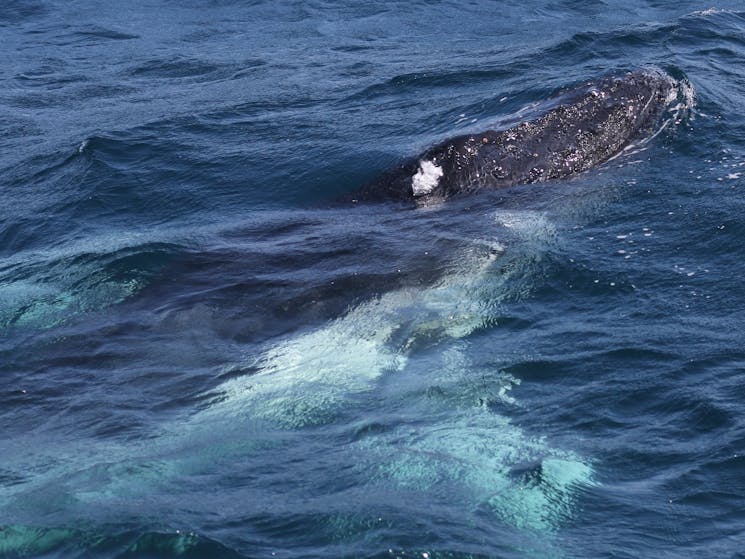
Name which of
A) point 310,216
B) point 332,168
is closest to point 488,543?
point 310,216

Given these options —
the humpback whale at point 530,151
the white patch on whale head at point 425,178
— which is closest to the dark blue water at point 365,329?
the humpback whale at point 530,151

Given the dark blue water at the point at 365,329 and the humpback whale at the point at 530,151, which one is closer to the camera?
the dark blue water at the point at 365,329

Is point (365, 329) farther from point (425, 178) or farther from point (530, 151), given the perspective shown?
point (530, 151)

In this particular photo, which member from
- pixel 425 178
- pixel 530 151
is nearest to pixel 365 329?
pixel 425 178

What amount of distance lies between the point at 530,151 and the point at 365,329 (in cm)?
574

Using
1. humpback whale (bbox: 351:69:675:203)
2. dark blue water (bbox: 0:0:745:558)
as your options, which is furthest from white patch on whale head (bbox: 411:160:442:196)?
dark blue water (bbox: 0:0:745:558)

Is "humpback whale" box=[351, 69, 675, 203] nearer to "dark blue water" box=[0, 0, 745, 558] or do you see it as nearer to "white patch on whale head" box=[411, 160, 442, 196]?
"white patch on whale head" box=[411, 160, 442, 196]

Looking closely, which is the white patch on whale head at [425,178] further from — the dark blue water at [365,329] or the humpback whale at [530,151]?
the dark blue water at [365,329]

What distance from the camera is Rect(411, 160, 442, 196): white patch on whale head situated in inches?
693

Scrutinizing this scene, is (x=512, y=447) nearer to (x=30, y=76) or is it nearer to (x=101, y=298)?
(x=101, y=298)

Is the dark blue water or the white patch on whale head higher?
the white patch on whale head

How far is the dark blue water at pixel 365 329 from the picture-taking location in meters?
9.94

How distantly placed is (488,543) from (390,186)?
943 cm

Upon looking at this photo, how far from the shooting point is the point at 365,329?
13797 mm
